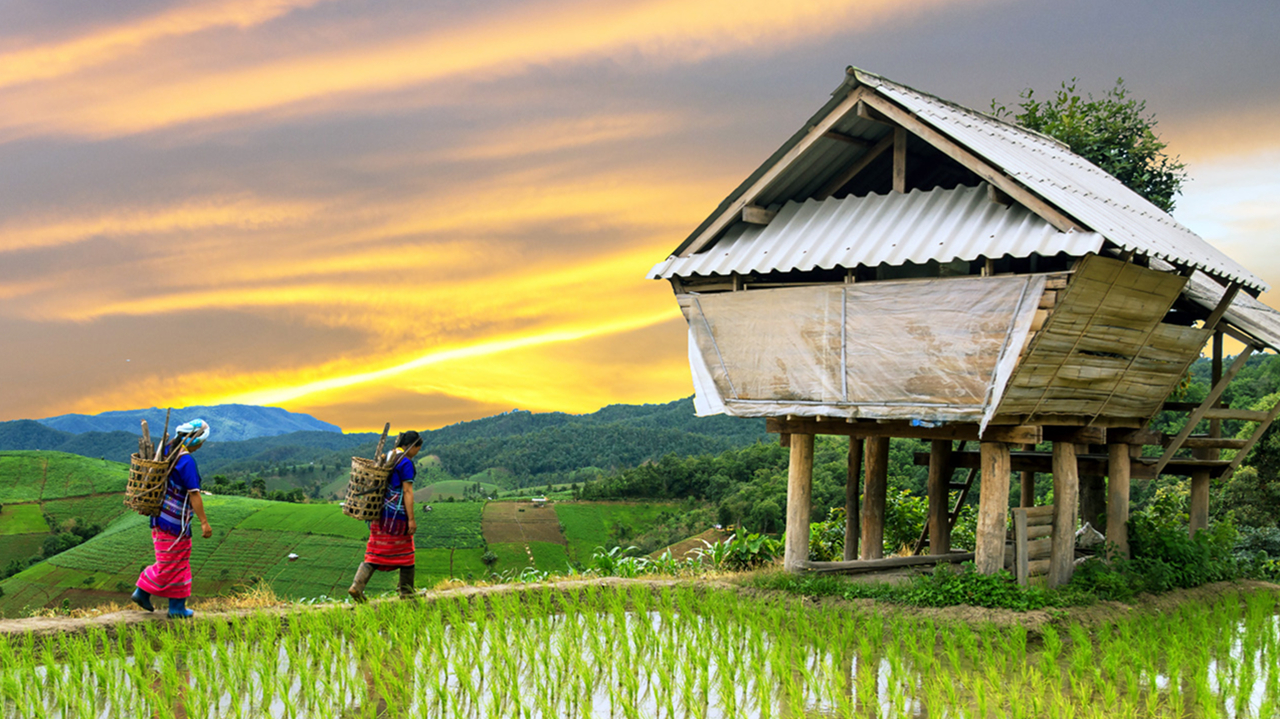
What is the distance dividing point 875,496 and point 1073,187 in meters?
5.35

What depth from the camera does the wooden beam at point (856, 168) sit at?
11.3m

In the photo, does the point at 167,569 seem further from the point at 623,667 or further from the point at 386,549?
the point at 623,667

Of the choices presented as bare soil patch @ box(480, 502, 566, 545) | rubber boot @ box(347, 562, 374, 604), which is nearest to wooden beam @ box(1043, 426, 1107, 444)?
rubber boot @ box(347, 562, 374, 604)

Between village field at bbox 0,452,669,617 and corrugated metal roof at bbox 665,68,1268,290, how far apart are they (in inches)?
2157

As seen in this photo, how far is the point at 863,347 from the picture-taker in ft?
33.0

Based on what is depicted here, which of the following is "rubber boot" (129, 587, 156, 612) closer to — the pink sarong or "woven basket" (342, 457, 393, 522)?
the pink sarong

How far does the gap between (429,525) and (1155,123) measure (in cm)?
6188

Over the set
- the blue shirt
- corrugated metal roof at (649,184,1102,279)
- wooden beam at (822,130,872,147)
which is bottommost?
the blue shirt

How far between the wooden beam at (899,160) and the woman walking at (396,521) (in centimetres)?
642

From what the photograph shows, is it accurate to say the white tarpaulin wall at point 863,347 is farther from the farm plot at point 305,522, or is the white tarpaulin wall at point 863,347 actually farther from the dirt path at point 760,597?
the farm plot at point 305,522

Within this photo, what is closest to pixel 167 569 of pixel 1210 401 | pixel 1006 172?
pixel 1006 172

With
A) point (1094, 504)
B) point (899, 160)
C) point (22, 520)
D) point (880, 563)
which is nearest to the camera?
point (899, 160)

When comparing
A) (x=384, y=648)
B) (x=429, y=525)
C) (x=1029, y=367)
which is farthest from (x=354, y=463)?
(x=429, y=525)

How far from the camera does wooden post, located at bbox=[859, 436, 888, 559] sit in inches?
519
